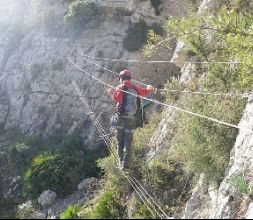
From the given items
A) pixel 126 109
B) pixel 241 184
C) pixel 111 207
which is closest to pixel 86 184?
pixel 126 109

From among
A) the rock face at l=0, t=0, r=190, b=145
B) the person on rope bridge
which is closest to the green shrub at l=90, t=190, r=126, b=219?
the person on rope bridge

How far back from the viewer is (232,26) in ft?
31.3

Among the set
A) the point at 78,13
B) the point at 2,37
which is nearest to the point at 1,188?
the point at 78,13

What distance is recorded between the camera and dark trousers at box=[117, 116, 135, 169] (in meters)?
11.5

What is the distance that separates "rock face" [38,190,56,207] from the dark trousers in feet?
19.3

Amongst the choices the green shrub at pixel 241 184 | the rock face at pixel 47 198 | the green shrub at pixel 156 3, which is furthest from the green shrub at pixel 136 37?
the green shrub at pixel 241 184

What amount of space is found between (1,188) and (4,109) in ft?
19.5

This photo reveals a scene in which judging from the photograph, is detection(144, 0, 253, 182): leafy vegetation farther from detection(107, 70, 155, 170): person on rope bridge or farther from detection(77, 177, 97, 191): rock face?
detection(77, 177, 97, 191): rock face

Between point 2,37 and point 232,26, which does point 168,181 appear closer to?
point 232,26

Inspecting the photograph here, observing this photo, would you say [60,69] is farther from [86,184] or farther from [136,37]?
[86,184]

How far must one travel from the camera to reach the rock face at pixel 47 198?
55.1 feet

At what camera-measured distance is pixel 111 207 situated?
976 centimetres

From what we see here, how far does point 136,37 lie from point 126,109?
429 inches

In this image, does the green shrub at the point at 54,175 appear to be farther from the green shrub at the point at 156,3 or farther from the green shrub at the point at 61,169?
the green shrub at the point at 156,3
